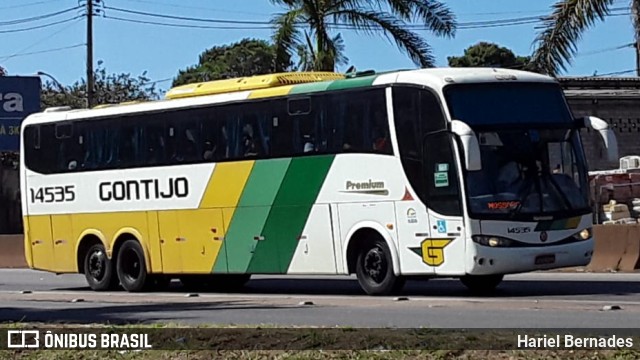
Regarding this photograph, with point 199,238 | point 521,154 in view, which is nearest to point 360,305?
point 521,154

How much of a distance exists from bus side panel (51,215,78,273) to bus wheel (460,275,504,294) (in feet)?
27.4

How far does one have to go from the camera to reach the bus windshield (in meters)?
18.3

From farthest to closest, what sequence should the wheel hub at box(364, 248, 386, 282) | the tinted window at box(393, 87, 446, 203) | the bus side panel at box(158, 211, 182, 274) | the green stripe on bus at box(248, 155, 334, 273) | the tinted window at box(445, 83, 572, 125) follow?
the bus side panel at box(158, 211, 182, 274) < the green stripe on bus at box(248, 155, 334, 273) < the wheel hub at box(364, 248, 386, 282) < the tinted window at box(393, 87, 446, 203) < the tinted window at box(445, 83, 572, 125)

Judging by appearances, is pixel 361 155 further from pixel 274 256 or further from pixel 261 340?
pixel 261 340

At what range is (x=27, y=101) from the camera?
2103 inches

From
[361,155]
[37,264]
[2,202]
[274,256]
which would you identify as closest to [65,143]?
[37,264]

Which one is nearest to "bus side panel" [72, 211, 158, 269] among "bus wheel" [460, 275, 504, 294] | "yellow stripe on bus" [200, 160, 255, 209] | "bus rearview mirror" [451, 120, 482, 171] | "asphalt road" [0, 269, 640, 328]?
"asphalt road" [0, 269, 640, 328]

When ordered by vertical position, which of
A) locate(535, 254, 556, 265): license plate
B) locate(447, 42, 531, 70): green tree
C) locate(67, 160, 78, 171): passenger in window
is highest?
locate(447, 42, 531, 70): green tree

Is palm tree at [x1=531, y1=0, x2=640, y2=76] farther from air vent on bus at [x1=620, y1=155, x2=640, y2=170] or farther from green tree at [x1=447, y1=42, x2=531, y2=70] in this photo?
green tree at [x1=447, y1=42, x2=531, y2=70]

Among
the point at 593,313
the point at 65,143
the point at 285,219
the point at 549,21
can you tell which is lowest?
the point at 593,313

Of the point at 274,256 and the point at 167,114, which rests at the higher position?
the point at 167,114

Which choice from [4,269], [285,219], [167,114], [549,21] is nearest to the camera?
[285,219]

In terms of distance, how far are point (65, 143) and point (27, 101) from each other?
29795mm

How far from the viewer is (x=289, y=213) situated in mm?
20906
